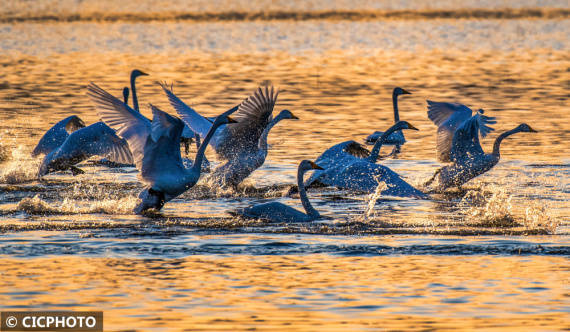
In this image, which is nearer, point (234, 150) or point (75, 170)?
point (234, 150)

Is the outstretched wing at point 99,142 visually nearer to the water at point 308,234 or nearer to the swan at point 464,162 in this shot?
the water at point 308,234

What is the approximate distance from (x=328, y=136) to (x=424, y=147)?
1.63 metres

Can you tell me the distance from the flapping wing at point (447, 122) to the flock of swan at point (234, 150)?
12mm

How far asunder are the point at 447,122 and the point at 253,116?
2.49 metres

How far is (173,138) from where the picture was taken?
1105cm

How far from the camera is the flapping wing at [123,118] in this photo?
11836mm

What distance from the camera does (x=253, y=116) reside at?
12.8 m

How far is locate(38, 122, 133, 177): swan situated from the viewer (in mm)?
13117

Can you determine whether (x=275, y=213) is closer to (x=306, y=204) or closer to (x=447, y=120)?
(x=306, y=204)

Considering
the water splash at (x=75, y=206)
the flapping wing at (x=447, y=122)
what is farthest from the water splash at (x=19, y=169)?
the flapping wing at (x=447, y=122)

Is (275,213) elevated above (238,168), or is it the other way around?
(238,168)

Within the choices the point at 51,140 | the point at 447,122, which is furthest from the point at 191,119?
the point at 447,122

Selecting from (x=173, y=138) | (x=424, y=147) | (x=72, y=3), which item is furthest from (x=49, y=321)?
(x=72, y=3)

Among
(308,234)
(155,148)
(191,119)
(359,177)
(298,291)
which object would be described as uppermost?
(191,119)
